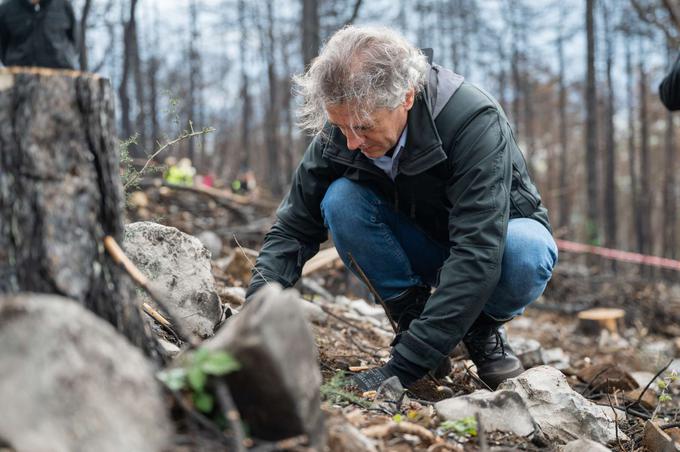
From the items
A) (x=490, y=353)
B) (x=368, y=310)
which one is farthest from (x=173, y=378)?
(x=368, y=310)

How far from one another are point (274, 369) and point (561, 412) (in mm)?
1400

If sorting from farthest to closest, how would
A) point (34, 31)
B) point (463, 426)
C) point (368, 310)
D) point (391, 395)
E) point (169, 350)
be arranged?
point (34, 31) → point (368, 310) → point (391, 395) → point (169, 350) → point (463, 426)

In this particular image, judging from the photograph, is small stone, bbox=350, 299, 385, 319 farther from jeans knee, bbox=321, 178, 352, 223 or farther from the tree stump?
the tree stump

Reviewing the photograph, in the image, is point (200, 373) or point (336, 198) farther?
point (336, 198)

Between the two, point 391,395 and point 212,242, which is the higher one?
point 391,395

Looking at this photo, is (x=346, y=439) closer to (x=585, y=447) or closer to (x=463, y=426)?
(x=463, y=426)

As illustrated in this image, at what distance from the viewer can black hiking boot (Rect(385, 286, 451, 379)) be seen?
2.92 metres

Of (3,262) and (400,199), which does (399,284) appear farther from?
(3,262)

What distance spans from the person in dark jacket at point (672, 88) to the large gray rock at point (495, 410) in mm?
2131

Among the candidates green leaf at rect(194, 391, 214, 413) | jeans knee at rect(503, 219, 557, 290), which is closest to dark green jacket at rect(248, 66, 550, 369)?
jeans knee at rect(503, 219, 557, 290)

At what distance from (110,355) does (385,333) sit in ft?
9.21

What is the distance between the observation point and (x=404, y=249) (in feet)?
9.72

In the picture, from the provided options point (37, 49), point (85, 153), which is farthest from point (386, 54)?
point (37, 49)

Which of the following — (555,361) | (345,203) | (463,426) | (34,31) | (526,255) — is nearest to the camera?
(463,426)
